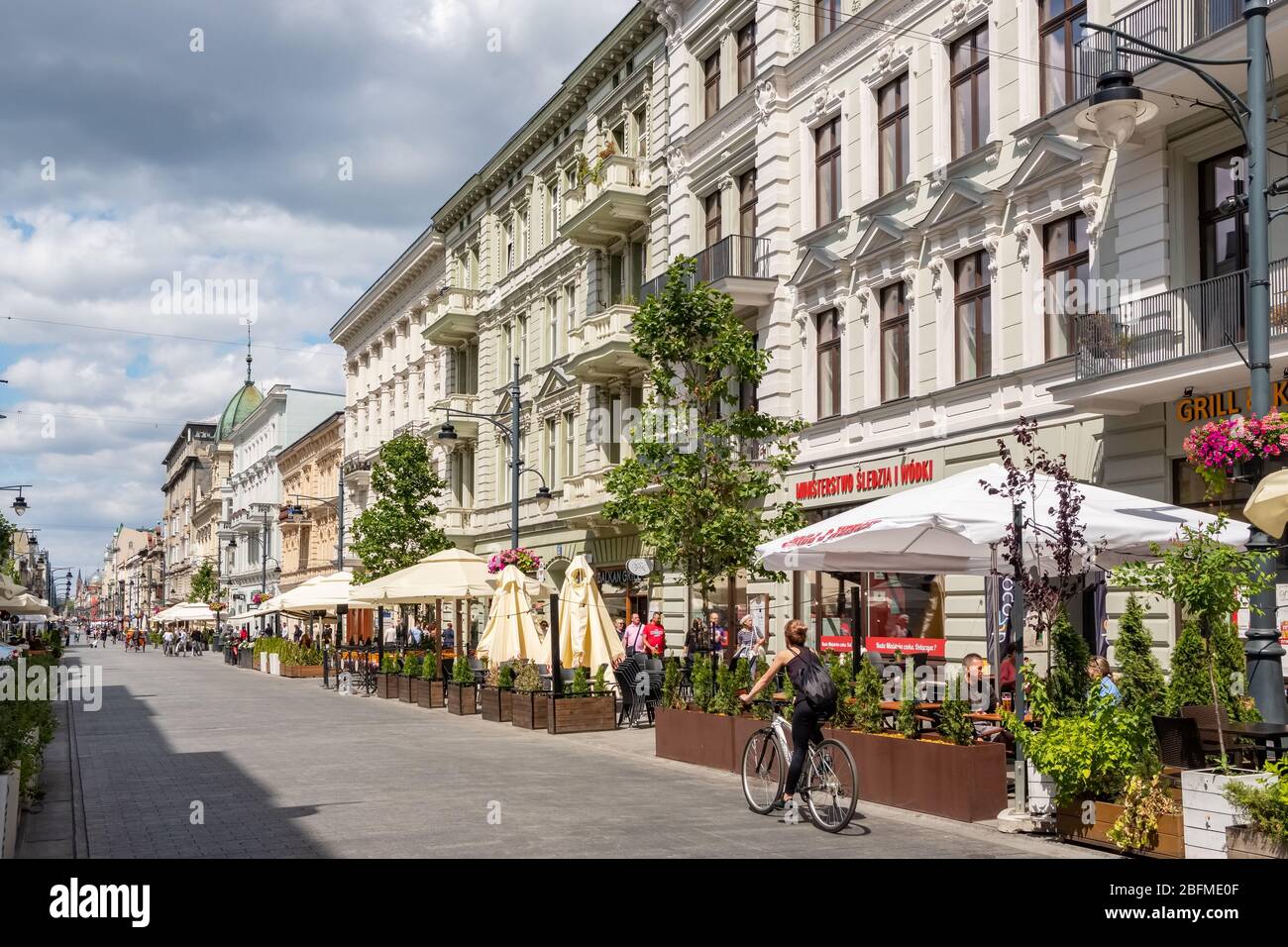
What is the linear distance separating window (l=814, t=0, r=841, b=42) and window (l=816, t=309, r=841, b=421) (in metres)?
5.43

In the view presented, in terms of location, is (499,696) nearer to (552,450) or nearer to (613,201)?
(613,201)

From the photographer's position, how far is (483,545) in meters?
45.5

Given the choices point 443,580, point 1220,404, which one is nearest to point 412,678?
point 443,580

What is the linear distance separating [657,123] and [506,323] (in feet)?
42.7

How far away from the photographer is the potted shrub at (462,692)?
80.2 ft

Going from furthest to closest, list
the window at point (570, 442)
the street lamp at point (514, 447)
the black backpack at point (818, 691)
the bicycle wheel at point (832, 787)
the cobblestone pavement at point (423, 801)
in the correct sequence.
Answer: the window at point (570, 442)
the street lamp at point (514, 447)
the black backpack at point (818, 691)
the bicycle wheel at point (832, 787)
the cobblestone pavement at point (423, 801)

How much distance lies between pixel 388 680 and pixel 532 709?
393 inches

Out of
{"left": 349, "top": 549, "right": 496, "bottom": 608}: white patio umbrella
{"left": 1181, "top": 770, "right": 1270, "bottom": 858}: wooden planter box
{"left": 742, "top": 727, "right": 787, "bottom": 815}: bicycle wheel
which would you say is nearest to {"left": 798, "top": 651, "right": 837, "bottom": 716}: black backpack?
{"left": 742, "top": 727, "right": 787, "bottom": 815}: bicycle wheel

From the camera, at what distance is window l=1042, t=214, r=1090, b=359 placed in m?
18.8

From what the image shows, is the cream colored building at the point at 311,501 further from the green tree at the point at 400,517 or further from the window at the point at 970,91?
the window at the point at 970,91

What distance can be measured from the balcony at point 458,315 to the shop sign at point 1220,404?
32302mm

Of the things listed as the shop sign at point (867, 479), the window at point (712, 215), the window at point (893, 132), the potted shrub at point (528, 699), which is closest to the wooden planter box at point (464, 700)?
the potted shrub at point (528, 699)

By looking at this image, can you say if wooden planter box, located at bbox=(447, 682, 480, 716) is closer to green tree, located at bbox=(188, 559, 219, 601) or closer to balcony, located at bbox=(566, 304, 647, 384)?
balcony, located at bbox=(566, 304, 647, 384)
